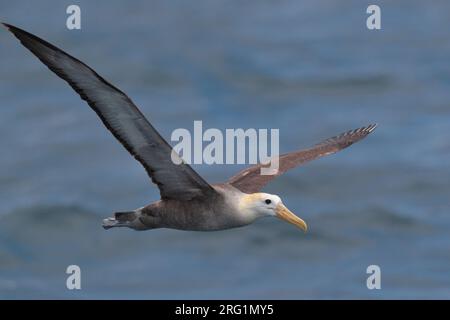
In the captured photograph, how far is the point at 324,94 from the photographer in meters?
41.1

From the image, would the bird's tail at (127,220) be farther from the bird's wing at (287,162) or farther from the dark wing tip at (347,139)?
the dark wing tip at (347,139)

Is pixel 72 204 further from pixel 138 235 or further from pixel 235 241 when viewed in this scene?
pixel 235 241

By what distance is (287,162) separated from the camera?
16.6 metres

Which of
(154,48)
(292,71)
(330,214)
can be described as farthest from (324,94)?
(330,214)

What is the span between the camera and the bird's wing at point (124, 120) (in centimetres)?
1350

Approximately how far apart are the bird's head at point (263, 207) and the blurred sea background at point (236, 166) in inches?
462

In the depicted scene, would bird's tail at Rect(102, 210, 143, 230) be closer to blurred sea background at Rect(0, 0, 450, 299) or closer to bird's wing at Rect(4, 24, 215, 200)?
bird's wing at Rect(4, 24, 215, 200)

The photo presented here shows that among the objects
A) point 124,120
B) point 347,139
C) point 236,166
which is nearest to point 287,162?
point 347,139

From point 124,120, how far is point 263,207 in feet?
6.09


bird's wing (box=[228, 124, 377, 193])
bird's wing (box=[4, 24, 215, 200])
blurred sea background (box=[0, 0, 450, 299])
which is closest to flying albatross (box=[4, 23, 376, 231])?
bird's wing (box=[4, 24, 215, 200])

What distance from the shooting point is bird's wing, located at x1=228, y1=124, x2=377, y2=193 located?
1599 centimetres

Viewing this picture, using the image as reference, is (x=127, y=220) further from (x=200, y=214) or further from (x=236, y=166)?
(x=236, y=166)

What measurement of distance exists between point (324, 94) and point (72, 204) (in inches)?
459

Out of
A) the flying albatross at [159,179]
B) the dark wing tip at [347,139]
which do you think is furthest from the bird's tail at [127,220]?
the dark wing tip at [347,139]
